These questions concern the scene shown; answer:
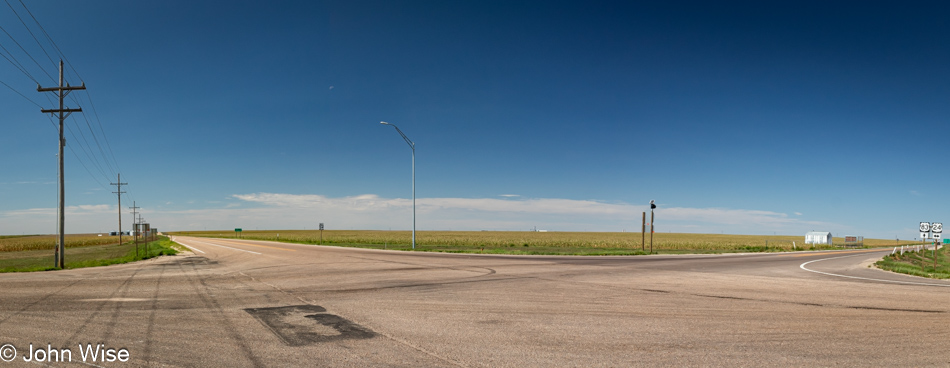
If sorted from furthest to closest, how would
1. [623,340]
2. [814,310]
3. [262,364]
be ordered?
[814,310] < [623,340] < [262,364]

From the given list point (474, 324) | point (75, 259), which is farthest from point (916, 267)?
point (75, 259)

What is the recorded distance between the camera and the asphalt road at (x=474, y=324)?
5586mm

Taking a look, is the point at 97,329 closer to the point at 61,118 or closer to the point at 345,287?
the point at 345,287

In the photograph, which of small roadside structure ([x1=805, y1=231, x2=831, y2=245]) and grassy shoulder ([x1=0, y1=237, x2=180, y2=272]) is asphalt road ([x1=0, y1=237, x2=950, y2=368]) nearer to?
grassy shoulder ([x1=0, y1=237, x2=180, y2=272])

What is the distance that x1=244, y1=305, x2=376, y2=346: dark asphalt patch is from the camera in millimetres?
6473

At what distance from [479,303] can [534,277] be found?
6032 mm

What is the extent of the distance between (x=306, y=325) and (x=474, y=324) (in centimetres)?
255

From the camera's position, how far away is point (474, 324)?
741 centimetres

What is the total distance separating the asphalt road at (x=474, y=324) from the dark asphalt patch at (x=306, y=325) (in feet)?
0.10

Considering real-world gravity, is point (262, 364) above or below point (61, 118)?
below

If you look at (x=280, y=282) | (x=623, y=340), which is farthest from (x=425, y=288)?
(x=623, y=340)

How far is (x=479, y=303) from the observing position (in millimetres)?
9562

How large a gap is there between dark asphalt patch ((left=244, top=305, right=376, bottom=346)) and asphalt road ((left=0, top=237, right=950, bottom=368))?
3cm

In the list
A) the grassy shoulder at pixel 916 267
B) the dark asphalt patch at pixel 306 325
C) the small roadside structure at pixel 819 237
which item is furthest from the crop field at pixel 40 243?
the small roadside structure at pixel 819 237
